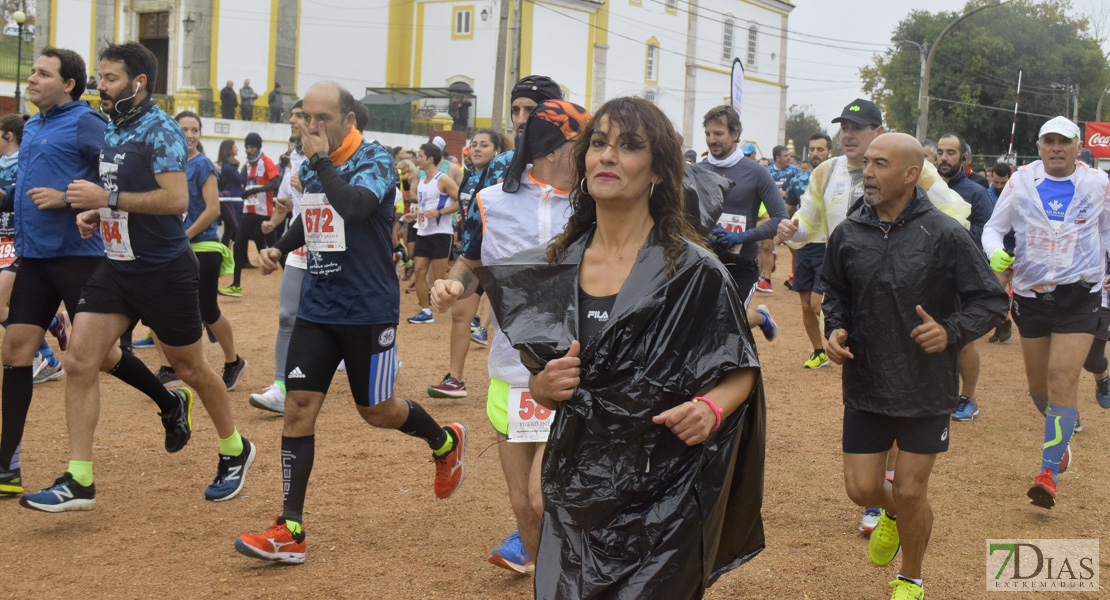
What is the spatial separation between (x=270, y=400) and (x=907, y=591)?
495 cm

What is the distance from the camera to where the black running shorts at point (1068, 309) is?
6.04m

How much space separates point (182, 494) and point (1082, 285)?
5.49 meters

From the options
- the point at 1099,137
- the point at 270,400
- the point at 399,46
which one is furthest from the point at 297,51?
the point at 270,400

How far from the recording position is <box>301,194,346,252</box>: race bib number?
16.3ft

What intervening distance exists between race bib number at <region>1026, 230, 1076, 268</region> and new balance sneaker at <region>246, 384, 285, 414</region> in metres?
5.32

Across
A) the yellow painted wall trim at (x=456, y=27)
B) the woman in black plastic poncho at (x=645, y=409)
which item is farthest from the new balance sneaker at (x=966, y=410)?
the yellow painted wall trim at (x=456, y=27)

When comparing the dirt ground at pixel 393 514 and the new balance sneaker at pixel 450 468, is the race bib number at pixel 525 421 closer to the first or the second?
the dirt ground at pixel 393 514

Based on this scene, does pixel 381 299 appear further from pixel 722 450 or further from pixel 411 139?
pixel 411 139

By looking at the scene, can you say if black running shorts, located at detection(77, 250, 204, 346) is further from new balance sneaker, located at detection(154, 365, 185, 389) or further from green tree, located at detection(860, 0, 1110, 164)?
green tree, located at detection(860, 0, 1110, 164)

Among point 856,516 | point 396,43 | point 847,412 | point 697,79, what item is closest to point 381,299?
point 847,412

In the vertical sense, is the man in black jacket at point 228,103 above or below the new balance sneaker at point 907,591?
above

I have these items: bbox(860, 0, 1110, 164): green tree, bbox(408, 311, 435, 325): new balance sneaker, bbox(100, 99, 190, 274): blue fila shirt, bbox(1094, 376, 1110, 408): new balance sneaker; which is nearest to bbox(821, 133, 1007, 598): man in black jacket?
bbox(100, 99, 190, 274): blue fila shirt

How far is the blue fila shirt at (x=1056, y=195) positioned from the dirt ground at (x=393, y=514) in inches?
69.5

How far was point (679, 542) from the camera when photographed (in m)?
2.77
